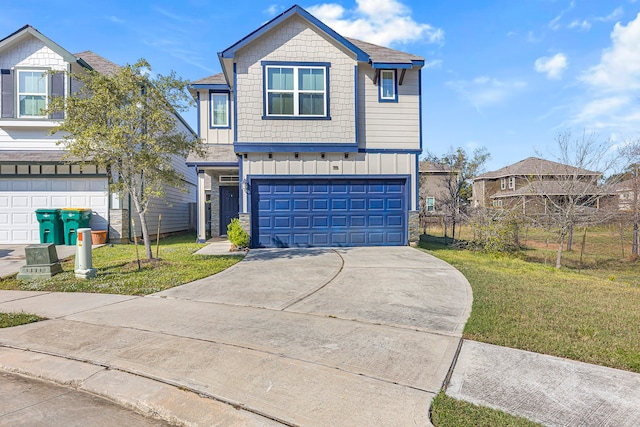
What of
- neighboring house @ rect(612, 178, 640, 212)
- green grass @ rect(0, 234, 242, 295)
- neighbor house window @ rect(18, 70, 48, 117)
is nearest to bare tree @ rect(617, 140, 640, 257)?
neighboring house @ rect(612, 178, 640, 212)

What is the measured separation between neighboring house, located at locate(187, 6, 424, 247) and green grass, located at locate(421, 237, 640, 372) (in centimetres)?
531

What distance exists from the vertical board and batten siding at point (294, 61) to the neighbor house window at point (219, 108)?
276 cm

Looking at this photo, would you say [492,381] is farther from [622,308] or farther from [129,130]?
[129,130]

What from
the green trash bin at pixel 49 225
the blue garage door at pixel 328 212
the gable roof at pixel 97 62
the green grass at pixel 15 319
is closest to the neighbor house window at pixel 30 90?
the gable roof at pixel 97 62

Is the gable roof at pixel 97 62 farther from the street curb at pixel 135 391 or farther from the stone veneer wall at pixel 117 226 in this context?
the street curb at pixel 135 391

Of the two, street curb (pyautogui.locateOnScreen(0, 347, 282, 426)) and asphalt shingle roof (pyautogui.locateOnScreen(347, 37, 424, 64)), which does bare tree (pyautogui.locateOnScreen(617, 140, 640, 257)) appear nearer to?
asphalt shingle roof (pyautogui.locateOnScreen(347, 37, 424, 64))

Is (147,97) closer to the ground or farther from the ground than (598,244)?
farther from the ground

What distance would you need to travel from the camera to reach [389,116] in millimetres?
12820

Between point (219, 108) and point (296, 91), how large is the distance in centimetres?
413

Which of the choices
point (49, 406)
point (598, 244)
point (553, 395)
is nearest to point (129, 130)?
point (49, 406)

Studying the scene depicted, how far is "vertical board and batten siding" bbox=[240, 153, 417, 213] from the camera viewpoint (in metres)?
12.2

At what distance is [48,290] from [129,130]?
12.7 ft

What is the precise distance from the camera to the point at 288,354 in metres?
3.80

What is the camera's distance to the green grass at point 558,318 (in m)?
3.92
